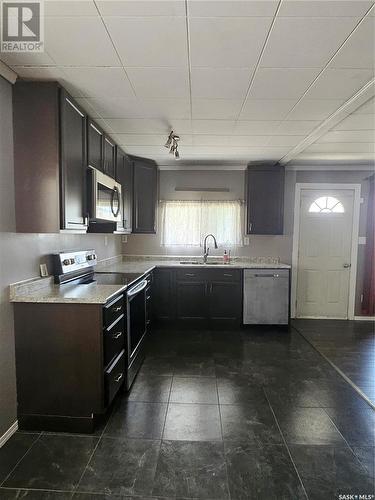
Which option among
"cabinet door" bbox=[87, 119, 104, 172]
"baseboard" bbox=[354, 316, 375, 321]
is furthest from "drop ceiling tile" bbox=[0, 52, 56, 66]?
"baseboard" bbox=[354, 316, 375, 321]

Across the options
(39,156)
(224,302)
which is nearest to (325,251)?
(224,302)

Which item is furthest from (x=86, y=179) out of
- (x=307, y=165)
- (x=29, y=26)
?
(x=307, y=165)

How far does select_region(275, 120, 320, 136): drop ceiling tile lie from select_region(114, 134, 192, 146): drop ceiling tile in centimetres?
92

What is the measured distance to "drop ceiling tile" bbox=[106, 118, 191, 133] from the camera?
105 inches

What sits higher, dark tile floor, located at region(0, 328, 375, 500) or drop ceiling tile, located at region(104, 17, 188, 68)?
drop ceiling tile, located at region(104, 17, 188, 68)

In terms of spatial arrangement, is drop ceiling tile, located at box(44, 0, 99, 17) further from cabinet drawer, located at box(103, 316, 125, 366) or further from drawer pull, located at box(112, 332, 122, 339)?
drawer pull, located at box(112, 332, 122, 339)

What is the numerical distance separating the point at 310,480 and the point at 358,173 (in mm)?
4103

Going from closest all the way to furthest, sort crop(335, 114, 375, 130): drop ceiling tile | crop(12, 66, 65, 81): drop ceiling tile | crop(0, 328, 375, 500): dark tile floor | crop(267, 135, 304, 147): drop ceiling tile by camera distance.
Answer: crop(0, 328, 375, 500): dark tile floor < crop(12, 66, 65, 81): drop ceiling tile < crop(335, 114, 375, 130): drop ceiling tile < crop(267, 135, 304, 147): drop ceiling tile

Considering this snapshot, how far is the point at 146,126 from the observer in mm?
2803

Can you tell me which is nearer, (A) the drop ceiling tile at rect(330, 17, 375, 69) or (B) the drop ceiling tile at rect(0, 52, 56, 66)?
(A) the drop ceiling tile at rect(330, 17, 375, 69)

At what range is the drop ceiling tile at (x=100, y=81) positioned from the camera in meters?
1.84

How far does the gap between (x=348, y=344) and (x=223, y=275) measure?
1724 millimetres

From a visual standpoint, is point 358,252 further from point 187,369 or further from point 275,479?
point 275,479

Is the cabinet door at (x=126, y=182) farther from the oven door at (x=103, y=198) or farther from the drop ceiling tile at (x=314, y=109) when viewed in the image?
the drop ceiling tile at (x=314, y=109)
